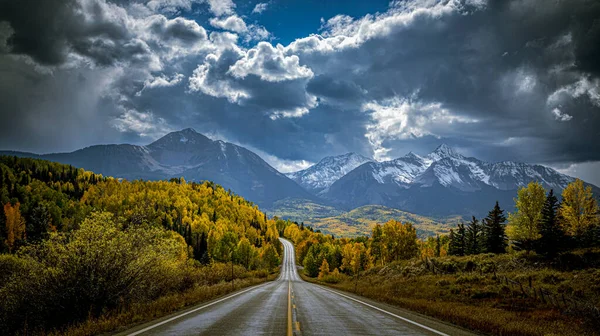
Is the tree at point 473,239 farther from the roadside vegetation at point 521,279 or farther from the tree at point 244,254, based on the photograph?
the tree at point 244,254

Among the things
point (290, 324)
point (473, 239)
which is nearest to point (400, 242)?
point (473, 239)

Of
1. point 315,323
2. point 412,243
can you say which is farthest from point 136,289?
point 412,243

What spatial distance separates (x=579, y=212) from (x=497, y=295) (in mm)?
39438

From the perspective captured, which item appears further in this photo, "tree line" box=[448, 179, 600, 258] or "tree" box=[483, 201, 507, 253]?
"tree" box=[483, 201, 507, 253]

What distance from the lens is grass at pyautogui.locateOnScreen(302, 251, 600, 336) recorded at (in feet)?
46.7

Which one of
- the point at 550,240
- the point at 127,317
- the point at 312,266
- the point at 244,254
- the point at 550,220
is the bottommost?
the point at 312,266

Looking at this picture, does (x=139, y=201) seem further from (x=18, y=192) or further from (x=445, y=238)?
(x=445, y=238)

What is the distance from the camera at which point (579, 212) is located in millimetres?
50406

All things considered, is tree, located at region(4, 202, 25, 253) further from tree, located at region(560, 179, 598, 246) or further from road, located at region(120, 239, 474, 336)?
tree, located at region(560, 179, 598, 246)

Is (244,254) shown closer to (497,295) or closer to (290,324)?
(497,295)

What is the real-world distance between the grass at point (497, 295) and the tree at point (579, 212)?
20.7 m

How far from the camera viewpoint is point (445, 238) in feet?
416

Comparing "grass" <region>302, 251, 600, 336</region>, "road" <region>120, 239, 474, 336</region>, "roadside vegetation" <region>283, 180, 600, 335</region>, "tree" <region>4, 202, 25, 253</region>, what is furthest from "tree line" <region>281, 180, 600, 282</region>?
"tree" <region>4, 202, 25, 253</region>

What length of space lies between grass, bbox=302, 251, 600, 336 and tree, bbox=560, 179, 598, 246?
67.8ft
